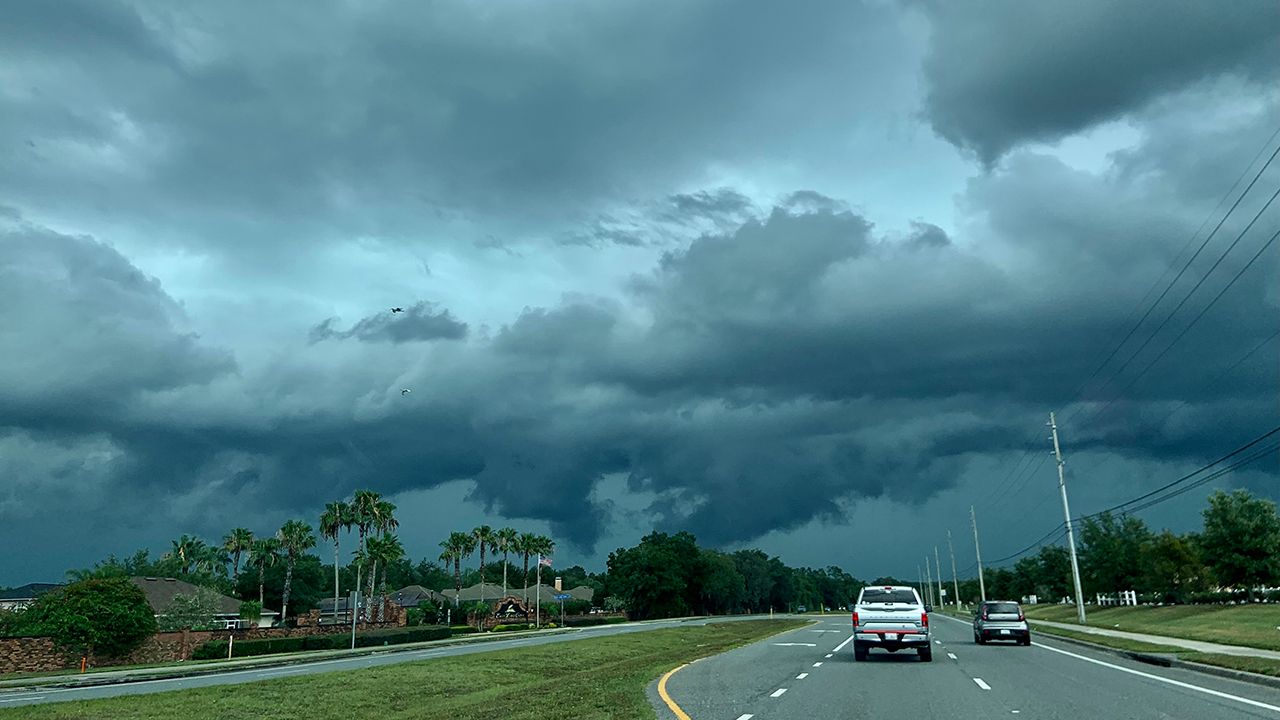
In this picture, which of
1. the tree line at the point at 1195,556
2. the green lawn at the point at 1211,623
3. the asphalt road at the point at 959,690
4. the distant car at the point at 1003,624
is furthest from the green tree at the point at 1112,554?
the asphalt road at the point at 959,690

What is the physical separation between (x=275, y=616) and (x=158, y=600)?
32.0m

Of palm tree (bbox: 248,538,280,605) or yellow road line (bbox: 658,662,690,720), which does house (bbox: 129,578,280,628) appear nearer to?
palm tree (bbox: 248,538,280,605)

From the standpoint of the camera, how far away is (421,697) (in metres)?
23.1

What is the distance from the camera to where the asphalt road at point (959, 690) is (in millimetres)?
15336

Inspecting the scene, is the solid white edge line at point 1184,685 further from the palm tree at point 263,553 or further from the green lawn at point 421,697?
the palm tree at point 263,553

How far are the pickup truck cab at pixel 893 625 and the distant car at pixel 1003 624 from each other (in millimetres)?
12504

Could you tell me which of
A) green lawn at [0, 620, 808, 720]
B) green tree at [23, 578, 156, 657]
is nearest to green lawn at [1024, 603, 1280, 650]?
green lawn at [0, 620, 808, 720]

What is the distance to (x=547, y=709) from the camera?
17.2 meters

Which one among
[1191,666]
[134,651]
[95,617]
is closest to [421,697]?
[1191,666]

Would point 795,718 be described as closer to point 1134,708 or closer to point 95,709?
point 1134,708

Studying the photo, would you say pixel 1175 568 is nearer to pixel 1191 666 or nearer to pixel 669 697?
pixel 1191 666

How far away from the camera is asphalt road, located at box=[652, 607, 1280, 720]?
1534cm

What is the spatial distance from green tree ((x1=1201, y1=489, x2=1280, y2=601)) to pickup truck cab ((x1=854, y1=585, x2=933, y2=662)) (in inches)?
1746

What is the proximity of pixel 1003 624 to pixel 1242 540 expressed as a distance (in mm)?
32250
